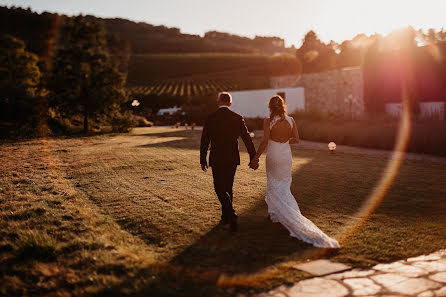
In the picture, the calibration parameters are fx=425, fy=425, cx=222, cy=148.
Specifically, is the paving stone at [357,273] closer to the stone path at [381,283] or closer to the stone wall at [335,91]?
the stone path at [381,283]

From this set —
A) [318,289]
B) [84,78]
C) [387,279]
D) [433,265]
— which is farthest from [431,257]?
[84,78]

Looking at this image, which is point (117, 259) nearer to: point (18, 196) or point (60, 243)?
point (60, 243)

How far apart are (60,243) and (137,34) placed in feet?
462

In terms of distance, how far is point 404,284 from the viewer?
3906 mm

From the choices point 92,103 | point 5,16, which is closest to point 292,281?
point 92,103

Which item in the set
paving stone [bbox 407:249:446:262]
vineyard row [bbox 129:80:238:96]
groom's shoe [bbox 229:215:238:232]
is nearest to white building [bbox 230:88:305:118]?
vineyard row [bbox 129:80:238:96]

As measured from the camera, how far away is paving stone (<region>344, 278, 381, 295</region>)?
375 cm

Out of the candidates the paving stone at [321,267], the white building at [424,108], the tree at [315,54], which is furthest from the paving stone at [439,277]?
the tree at [315,54]

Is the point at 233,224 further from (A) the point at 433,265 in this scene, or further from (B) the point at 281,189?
(A) the point at 433,265

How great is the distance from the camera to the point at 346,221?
6266 mm

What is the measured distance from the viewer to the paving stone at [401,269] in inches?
165

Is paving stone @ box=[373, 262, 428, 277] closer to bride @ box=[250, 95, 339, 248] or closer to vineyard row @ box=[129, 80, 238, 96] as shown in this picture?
bride @ box=[250, 95, 339, 248]

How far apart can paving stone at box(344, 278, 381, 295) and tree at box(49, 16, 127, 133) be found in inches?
784

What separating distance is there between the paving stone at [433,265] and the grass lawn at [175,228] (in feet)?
0.96
